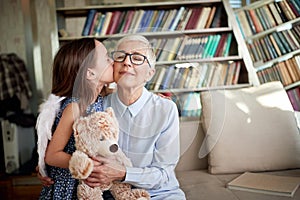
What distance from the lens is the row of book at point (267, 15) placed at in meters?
2.58

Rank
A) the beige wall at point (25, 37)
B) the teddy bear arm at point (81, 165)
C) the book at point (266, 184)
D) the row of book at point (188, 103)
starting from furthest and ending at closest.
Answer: the beige wall at point (25, 37) → the book at point (266, 184) → the row of book at point (188, 103) → the teddy bear arm at point (81, 165)

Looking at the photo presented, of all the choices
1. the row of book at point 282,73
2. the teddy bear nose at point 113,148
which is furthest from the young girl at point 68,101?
the row of book at point 282,73

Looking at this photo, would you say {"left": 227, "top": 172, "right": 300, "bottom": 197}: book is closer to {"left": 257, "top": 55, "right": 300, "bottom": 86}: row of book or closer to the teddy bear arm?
the teddy bear arm

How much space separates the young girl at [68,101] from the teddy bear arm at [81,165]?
2.3 inches

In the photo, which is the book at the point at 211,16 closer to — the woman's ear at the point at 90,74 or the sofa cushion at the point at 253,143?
the sofa cushion at the point at 253,143

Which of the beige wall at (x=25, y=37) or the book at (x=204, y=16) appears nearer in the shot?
the book at (x=204, y=16)

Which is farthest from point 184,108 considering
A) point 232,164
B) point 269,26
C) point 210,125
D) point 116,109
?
point 269,26

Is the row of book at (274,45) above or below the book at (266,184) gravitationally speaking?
above

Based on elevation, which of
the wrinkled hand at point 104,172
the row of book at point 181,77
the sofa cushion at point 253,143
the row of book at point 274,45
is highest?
the row of book at point 274,45

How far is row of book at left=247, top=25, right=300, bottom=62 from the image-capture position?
2.59 metres

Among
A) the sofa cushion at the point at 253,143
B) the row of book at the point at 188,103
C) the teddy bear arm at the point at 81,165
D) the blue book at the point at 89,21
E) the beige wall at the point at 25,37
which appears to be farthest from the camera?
the beige wall at the point at 25,37

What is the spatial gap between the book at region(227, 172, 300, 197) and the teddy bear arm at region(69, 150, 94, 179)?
0.81 m

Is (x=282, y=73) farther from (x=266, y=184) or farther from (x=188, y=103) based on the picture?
(x=188, y=103)

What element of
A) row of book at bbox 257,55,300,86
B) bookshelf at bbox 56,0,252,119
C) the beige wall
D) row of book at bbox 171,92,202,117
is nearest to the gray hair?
row of book at bbox 171,92,202,117
